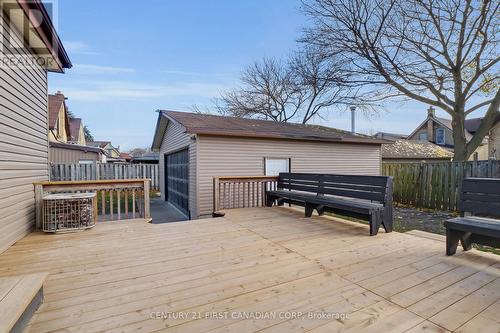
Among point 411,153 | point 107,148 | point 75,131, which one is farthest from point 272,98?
point 107,148

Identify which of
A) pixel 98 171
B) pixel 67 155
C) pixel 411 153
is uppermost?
pixel 411 153

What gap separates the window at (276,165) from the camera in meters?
8.48

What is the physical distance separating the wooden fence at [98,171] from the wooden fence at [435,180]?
493 inches

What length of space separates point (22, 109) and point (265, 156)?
5.91 m

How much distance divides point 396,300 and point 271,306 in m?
1.07

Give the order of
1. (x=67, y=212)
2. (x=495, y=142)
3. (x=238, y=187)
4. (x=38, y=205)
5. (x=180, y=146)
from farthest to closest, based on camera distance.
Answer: (x=495, y=142) → (x=180, y=146) → (x=238, y=187) → (x=38, y=205) → (x=67, y=212)


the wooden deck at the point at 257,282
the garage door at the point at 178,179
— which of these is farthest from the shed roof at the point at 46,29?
the garage door at the point at 178,179

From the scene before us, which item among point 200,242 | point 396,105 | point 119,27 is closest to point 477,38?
point 396,105

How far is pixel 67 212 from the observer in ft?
14.7

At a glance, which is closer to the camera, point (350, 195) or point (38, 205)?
point (38, 205)

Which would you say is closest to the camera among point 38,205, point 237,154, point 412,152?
point 38,205

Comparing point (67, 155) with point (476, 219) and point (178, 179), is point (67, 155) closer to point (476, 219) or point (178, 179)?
point (178, 179)

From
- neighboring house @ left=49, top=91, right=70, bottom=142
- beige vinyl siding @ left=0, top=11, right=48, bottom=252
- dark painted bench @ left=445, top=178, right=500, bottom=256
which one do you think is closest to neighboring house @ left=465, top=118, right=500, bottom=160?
dark painted bench @ left=445, top=178, right=500, bottom=256

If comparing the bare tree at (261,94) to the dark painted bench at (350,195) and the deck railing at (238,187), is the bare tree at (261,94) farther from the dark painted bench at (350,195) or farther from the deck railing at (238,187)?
the dark painted bench at (350,195)
